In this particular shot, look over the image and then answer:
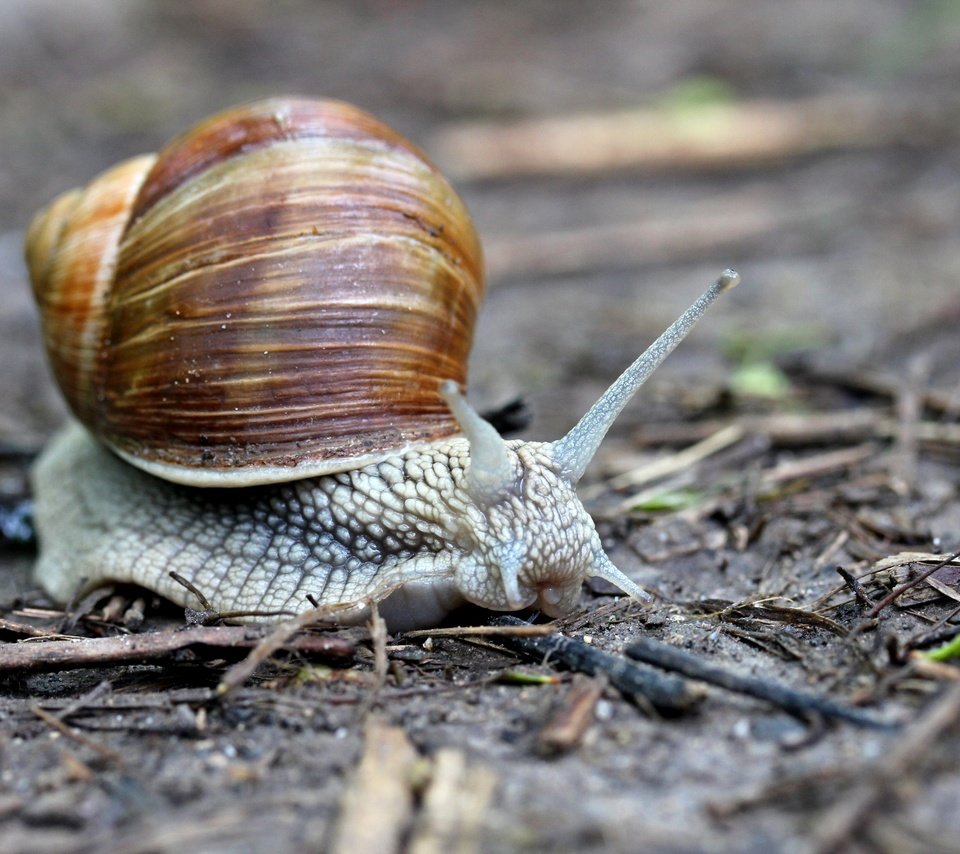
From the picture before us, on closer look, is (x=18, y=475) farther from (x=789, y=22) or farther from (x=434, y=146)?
(x=789, y=22)

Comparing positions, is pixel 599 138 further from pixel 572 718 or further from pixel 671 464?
pixel 572 718

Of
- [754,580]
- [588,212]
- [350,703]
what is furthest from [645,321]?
A: [350,703]

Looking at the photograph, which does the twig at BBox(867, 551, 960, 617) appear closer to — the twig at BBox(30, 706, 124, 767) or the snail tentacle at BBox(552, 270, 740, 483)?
the snail tentacle at BBox(552, 270, 740, 483)

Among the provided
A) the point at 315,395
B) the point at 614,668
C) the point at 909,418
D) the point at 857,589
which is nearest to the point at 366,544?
the point at 315,395

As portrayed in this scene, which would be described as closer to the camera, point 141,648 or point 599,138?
point 141,648

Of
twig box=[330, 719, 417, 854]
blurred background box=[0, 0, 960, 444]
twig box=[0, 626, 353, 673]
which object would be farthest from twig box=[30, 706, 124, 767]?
blurred background box=[0, 0, 960, 444]

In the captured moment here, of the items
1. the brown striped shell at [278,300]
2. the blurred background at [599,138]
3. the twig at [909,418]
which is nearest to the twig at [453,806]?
the brown striped shell at [278,300]

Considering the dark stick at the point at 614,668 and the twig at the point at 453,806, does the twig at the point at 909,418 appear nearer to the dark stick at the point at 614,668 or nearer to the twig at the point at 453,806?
the dark stick at the point at 614,668
